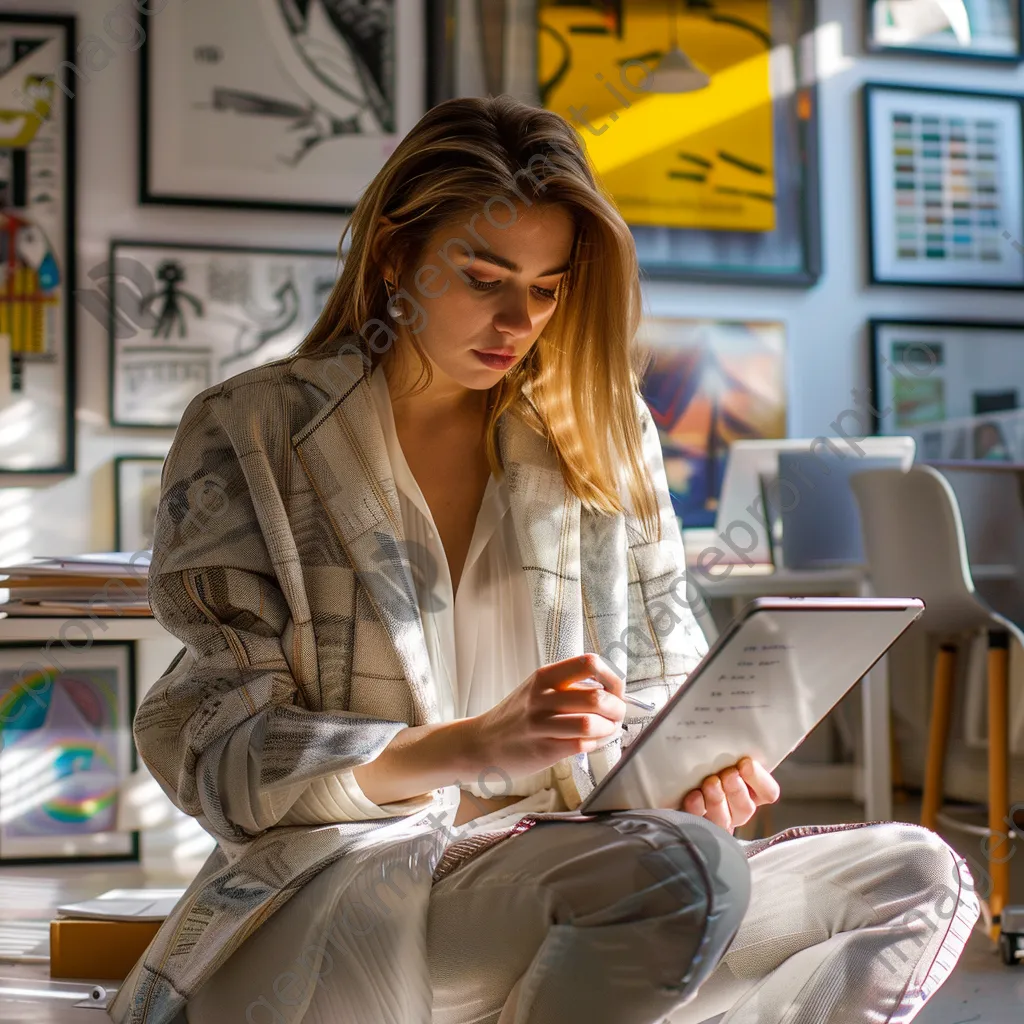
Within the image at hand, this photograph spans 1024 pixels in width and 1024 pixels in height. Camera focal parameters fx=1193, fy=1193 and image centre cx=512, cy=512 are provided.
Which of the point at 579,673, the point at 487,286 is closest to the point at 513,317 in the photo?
the point at 487,286

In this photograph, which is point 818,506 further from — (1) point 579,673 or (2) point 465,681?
(1) point 579,673

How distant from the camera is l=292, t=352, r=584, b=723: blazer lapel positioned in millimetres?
1073

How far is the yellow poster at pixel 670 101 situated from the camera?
9.71 feet

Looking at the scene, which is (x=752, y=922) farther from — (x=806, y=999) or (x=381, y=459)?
(x=381, y=459)

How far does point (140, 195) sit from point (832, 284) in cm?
173

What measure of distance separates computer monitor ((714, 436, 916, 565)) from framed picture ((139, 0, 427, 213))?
1117mm

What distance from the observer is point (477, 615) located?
1.20 metres

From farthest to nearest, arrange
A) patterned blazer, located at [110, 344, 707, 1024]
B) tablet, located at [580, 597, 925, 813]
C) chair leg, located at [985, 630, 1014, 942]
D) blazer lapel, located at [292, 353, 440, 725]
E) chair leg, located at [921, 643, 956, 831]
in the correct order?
chair leg, located at [921, 643, 956, 831], chair leg, located at [985, 630, 1014, 942], blazer lapel, located at [292, 353, 440, 725], patterned blazer, located at [110, 344, 707, 1024], tablet, located at [580, 597, 925, 813]

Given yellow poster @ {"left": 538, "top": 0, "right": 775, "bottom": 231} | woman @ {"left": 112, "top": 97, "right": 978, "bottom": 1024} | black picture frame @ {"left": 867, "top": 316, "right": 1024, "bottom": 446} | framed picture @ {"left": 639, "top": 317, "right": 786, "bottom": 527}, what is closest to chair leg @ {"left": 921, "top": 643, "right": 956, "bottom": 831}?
framed picture @ {"left": 639, "top": 317, "right": 786, "bottom": 527}

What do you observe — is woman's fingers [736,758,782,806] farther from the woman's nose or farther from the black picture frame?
the black picture frame

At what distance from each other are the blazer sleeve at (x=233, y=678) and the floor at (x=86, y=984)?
65cm

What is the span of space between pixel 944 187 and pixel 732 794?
2632mm

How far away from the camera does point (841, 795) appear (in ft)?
9.53

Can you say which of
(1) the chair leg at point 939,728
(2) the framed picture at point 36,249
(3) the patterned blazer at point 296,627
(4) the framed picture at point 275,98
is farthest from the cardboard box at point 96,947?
(4) the framed picture at point 275,98
